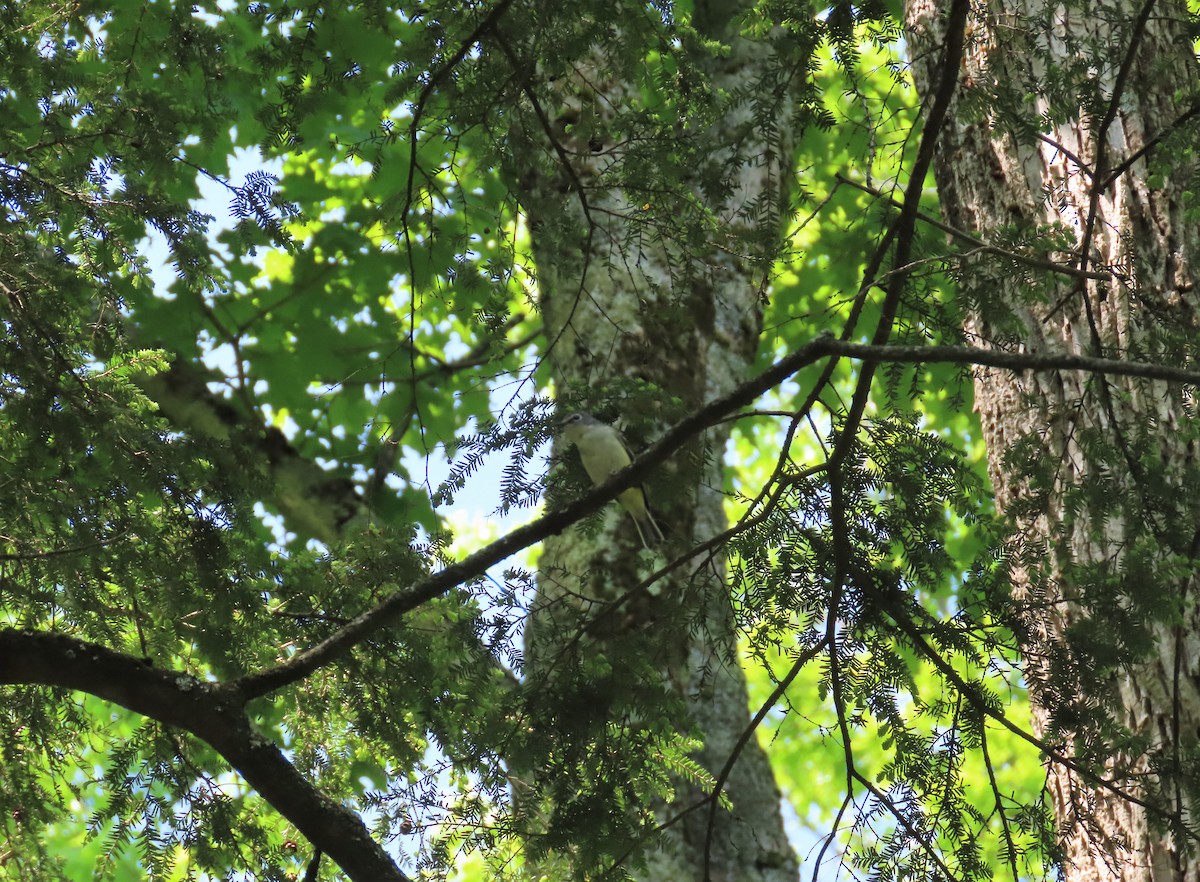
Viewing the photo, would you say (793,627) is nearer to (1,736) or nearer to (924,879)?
(924,879)

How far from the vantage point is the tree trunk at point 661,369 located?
2695mm

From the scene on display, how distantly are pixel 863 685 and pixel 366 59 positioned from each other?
589cm

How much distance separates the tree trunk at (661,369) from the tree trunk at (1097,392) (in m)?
0.66

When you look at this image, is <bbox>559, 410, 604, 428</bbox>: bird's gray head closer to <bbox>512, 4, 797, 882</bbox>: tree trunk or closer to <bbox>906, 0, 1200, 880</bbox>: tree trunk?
<bbox>512, 4, 797, 882</bbox>: tree trunk

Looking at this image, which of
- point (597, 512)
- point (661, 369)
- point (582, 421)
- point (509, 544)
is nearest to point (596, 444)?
point (582, 421)

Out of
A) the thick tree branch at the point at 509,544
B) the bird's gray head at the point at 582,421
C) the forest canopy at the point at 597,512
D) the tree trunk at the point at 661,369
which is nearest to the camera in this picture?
the thick tree branch at the point at 509,544

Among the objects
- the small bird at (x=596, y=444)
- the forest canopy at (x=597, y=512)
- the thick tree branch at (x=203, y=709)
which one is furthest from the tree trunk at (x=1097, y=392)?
the thick tree branch at (x=203, y=709)

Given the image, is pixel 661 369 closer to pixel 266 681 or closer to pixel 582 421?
pixel 582 421

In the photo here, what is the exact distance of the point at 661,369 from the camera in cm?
481

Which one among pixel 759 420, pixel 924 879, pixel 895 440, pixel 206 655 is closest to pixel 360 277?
pixel 759 420

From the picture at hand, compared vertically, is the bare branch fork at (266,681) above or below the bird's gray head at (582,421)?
below

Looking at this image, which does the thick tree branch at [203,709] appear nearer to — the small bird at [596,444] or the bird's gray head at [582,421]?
the small bird at [596,444]

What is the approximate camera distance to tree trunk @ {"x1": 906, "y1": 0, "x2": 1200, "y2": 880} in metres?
2.40

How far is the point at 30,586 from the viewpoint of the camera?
9.52 ft
